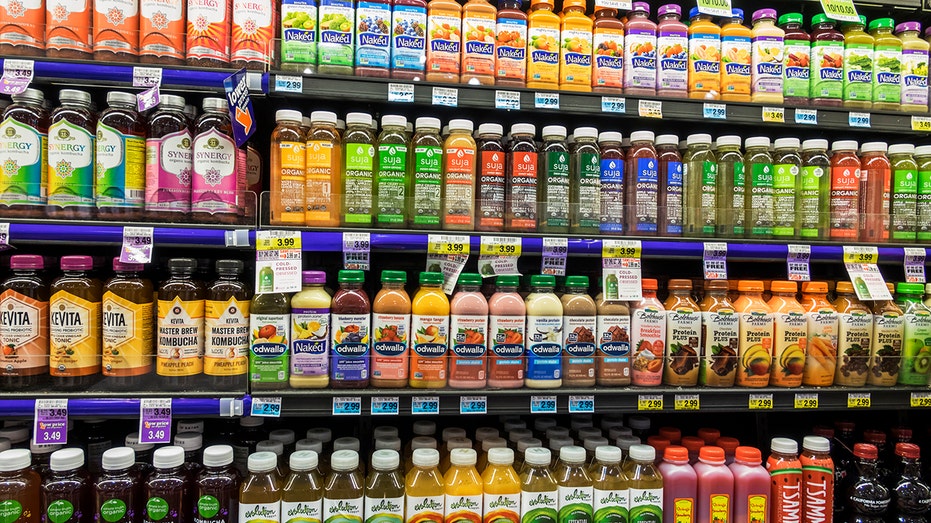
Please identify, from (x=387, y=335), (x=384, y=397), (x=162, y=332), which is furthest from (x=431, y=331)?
(x=162, y=332)

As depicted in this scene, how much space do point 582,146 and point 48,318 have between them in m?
1.85

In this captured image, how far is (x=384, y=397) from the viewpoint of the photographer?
181cm

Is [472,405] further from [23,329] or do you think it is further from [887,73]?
[887,73]

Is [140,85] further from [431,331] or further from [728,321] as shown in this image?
[728,321]

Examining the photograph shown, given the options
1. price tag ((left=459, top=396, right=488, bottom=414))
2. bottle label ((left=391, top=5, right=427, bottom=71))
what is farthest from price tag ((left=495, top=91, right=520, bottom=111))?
price tag ((left=459, top=396, right=488, bottom=414))

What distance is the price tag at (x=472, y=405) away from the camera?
1.84 m

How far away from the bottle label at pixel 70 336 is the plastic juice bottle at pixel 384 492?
0.95 metres

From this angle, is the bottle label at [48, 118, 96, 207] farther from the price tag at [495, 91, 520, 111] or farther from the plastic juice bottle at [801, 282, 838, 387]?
the plastic juice bottle at [801, 282, 838, 387]

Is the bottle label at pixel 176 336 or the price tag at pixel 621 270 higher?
the price tag at pixel 621 270

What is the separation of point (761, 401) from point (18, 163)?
100 inches

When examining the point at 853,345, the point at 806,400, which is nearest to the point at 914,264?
the point at 853,345

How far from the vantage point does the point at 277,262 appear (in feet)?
5.90

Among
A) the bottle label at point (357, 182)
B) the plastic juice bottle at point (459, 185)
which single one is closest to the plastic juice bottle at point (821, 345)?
the plastic juice bottle at point (459, 185)

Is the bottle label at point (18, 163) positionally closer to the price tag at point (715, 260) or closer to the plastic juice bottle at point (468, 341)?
the plastic juice bottle at point (468, 341)
